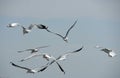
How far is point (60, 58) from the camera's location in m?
23.7

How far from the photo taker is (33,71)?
23.4 metres

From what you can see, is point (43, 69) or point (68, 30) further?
point (68, 30)

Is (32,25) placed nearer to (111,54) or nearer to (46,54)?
(46,54)

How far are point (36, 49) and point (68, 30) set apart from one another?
59.4 inches

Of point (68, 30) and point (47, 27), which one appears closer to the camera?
point (47, 27)

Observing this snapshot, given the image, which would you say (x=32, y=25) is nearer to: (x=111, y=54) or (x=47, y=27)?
(x=47, y=27)

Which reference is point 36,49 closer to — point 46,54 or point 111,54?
point 46,54

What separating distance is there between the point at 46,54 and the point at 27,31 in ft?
3.86

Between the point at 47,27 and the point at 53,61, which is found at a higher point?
the point at 47,27

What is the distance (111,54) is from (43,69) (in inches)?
107

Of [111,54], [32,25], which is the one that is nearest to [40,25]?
[32,25]

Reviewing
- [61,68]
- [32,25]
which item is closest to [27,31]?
[32,25]

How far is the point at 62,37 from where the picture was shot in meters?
23.8

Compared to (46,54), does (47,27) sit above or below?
above
